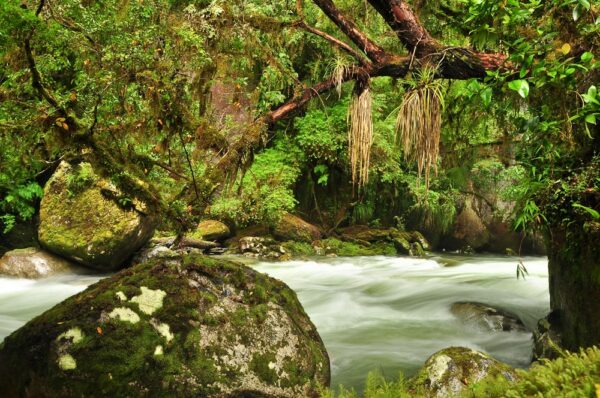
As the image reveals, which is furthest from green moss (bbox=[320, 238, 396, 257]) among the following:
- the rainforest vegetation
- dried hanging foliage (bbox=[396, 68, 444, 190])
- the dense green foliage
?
dried hanging foliage (bbox=[396, 68, 444, 190])

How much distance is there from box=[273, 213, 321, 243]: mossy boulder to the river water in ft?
5.70

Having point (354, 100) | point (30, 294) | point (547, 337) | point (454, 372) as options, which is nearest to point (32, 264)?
point (30, 294)

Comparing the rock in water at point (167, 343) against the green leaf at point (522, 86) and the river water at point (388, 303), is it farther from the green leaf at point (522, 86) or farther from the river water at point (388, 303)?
the green leaf at point (522, 86)

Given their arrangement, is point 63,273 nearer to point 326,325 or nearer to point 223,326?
point 326,325

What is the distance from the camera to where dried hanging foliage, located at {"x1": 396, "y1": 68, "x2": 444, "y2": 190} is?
13.1ft

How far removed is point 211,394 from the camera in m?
3.05

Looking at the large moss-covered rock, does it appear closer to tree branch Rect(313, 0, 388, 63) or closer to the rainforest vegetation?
the rainforest vegetation

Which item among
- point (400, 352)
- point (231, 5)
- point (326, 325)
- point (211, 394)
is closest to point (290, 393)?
point (211, 394)

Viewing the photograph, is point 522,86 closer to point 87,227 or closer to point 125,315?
point 125,315

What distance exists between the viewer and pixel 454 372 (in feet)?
11.4

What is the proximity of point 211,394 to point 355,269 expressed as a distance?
24.3 feet

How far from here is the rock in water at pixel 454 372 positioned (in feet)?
11.1

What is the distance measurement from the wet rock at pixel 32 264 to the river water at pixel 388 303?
18 cm

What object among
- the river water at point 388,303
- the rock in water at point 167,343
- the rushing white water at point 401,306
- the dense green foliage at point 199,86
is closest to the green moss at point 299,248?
the rushing white water at point 401,306
